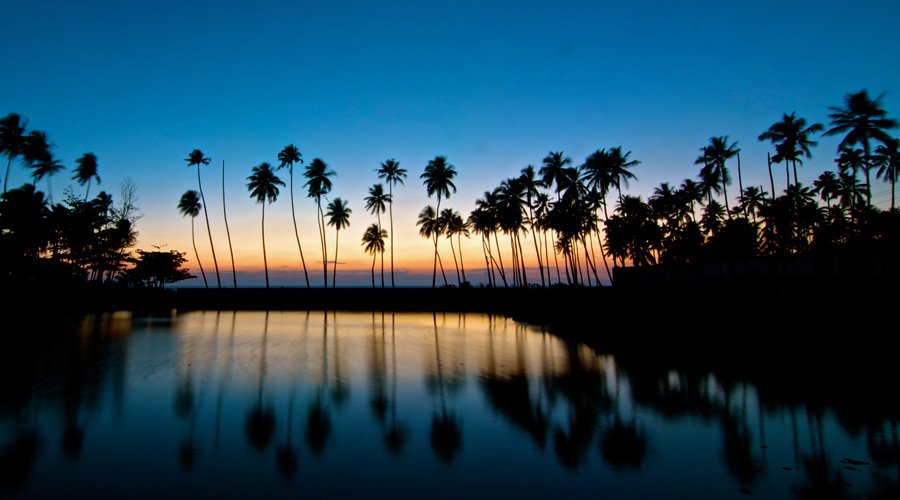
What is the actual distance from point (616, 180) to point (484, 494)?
4648 cm

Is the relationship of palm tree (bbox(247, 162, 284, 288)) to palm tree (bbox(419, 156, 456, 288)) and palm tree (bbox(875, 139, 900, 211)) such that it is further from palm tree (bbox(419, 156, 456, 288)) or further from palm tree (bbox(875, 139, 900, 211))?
palm tree (bbox(875, 139, 900, 211))

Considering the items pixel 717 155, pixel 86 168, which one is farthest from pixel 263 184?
pixel 717 155

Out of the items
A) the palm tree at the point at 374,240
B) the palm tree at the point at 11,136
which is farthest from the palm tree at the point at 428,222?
the palm tree at the point at 11,136

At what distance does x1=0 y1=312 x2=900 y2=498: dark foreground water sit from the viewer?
6727 millimetres

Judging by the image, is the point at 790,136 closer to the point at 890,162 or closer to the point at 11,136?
the point at 890,162

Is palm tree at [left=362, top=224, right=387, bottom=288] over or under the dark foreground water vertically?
over

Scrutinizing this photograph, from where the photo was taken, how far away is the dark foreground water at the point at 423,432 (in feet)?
22.1

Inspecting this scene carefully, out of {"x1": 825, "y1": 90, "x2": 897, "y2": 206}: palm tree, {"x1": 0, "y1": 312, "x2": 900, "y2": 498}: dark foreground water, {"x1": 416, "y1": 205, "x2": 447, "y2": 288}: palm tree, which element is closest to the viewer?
{"x1": 0, "y1": 312, "x2": 900, "y2": 498}: dark foreground water

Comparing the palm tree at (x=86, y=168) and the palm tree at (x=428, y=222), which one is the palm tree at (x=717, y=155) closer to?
the palm tree at (x=428, y=222)

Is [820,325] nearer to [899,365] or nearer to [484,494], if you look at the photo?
[899,365]

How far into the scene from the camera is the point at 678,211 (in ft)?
230

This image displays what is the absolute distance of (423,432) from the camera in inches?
370

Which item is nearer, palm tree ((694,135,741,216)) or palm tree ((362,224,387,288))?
palm tree ((694,135,741,216))

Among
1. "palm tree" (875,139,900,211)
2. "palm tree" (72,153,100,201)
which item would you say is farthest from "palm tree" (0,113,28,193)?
"palm tree" (875,139,900,211)
